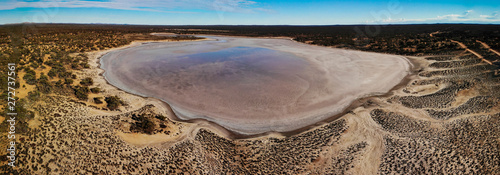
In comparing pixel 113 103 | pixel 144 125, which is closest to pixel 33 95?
pixel 113 103

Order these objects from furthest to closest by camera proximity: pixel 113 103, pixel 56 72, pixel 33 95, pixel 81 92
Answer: pixel 56 72 → pixel 81 92 → pixel 113 103 → pixel 33 95

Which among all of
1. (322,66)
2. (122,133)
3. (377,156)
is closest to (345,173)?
(377,156)

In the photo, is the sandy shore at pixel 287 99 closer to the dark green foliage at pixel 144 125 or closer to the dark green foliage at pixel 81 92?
the dark green foliage at pixel 144 125

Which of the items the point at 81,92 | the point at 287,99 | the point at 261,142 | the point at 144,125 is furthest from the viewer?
the point at 287,99

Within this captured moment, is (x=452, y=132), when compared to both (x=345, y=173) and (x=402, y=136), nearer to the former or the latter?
(x=402, y=136)

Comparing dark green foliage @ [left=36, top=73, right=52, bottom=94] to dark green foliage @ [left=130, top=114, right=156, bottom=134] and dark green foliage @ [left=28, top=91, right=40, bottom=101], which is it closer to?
dark green foliage @ [left=28, top=91, right=40, bottom=101]

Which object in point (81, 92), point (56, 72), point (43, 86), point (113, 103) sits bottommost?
point (113, 103)

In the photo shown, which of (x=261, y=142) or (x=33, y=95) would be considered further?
(x=33, y=95)

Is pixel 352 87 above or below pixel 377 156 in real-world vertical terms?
above

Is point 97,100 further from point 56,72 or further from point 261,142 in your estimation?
point 261,142

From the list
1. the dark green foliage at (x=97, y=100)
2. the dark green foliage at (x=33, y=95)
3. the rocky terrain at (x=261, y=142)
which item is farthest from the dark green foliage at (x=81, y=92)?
the dark green foliage at (x=33, y=95)

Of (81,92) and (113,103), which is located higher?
(81,92)
